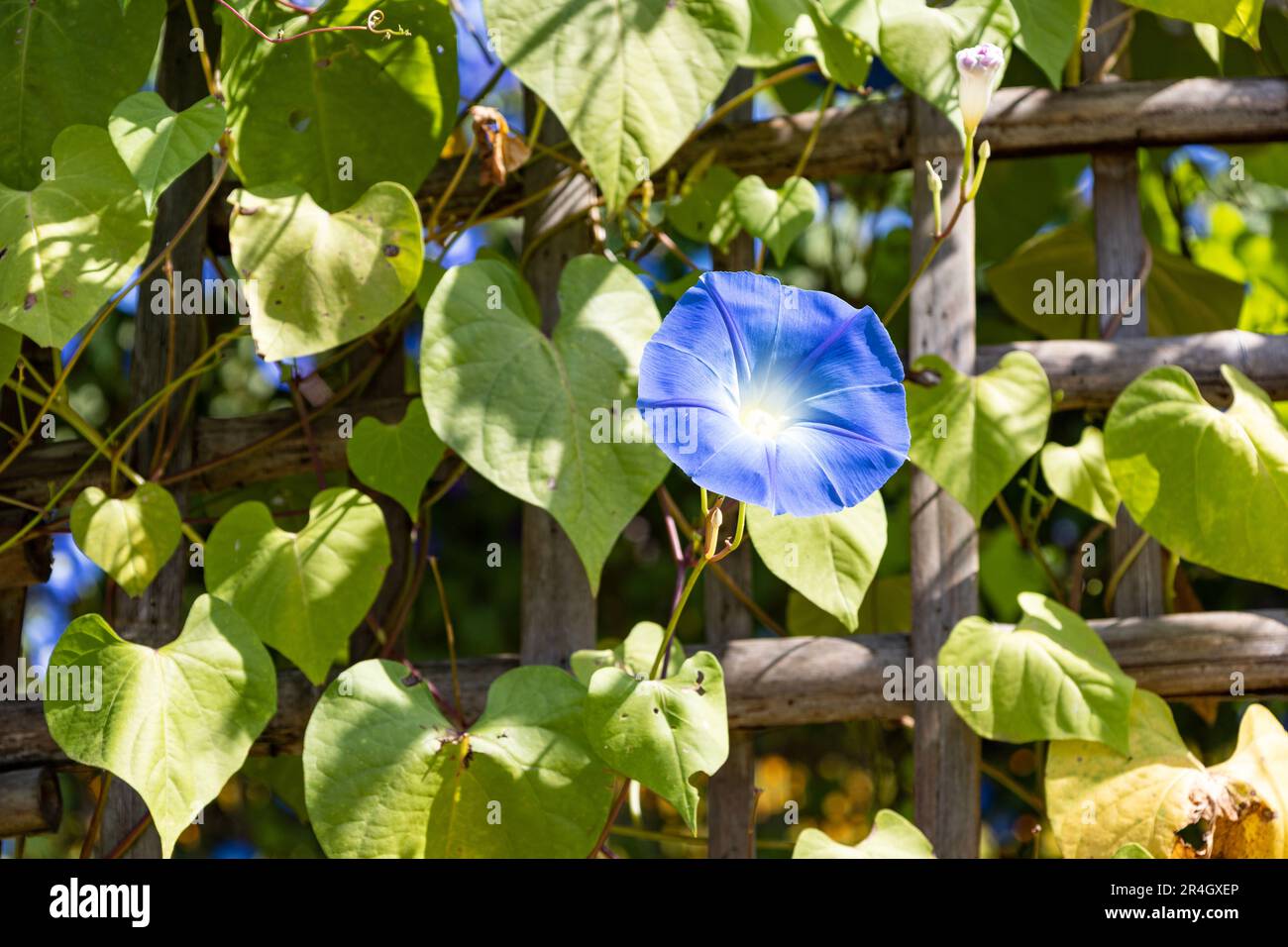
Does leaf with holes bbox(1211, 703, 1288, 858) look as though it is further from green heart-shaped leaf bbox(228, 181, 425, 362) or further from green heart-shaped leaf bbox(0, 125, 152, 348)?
green heart-shaped leaf bbox(0, 125, 152, 348)

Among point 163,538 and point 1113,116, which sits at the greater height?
point 1113,116

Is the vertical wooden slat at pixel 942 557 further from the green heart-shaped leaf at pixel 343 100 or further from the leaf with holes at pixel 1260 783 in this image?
the green heart-shaped leaf at pixel 343 100

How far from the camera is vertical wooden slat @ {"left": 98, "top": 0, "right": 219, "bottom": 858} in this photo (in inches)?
56.0

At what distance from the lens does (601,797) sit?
1175 millimetres

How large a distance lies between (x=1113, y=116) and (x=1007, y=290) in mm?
358


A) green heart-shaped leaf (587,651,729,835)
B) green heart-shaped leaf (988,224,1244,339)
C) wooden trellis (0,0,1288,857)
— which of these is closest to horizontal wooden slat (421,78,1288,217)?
wooden trellis (0,0,1288,857)

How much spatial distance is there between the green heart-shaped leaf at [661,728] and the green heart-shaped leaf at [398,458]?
334 mm

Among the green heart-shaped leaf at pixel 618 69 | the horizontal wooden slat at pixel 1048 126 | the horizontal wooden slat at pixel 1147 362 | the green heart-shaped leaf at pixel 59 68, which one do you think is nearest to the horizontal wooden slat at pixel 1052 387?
the horizontal wooden slat at pixel 1147 362

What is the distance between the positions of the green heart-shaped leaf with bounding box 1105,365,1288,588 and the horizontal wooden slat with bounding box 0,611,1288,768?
14cm

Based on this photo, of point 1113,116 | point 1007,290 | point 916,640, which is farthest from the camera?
point 1007,290

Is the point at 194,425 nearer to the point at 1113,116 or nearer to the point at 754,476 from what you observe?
the point at 754,476

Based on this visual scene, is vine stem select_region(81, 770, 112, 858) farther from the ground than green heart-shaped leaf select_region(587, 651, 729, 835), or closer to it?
closer to it

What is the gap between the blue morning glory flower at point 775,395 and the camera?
3.08ft

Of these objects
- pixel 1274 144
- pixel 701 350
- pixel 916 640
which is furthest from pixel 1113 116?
pixel 701 350
